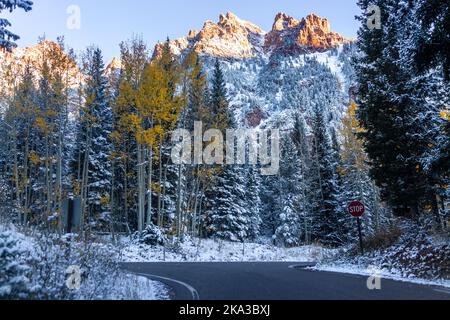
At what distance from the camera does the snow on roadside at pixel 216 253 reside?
21.4 m

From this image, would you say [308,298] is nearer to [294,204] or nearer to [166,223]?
[166,223]

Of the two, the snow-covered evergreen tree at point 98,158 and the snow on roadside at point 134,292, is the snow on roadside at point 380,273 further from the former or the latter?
the snow-covered evergreen tree at point 98,158

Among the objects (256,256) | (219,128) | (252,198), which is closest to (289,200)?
(252,198)

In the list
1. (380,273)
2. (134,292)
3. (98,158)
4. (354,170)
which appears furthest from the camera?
(354,170)

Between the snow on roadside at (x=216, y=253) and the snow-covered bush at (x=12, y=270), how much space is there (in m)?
11.8

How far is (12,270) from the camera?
6293 millimetres

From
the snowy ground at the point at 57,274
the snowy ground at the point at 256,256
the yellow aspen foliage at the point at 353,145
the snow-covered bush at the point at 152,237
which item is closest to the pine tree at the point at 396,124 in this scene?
the snowy ground at the point at 256,256

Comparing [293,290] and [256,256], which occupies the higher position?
[293,290]

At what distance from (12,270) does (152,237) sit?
16.5 m

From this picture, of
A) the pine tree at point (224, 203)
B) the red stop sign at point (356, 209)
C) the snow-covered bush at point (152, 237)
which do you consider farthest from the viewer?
the pine tree at point (224, 203)

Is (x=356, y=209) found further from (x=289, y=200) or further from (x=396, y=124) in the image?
(x=289, y=200)

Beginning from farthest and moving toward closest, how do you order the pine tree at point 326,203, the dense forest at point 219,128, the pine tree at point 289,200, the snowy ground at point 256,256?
1. the pine tree at point 289,200
2. the pine tree at point 326,203
3. the dense forest at point 219,128
4. the snowy ground at point 256,256

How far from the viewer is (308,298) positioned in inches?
303
